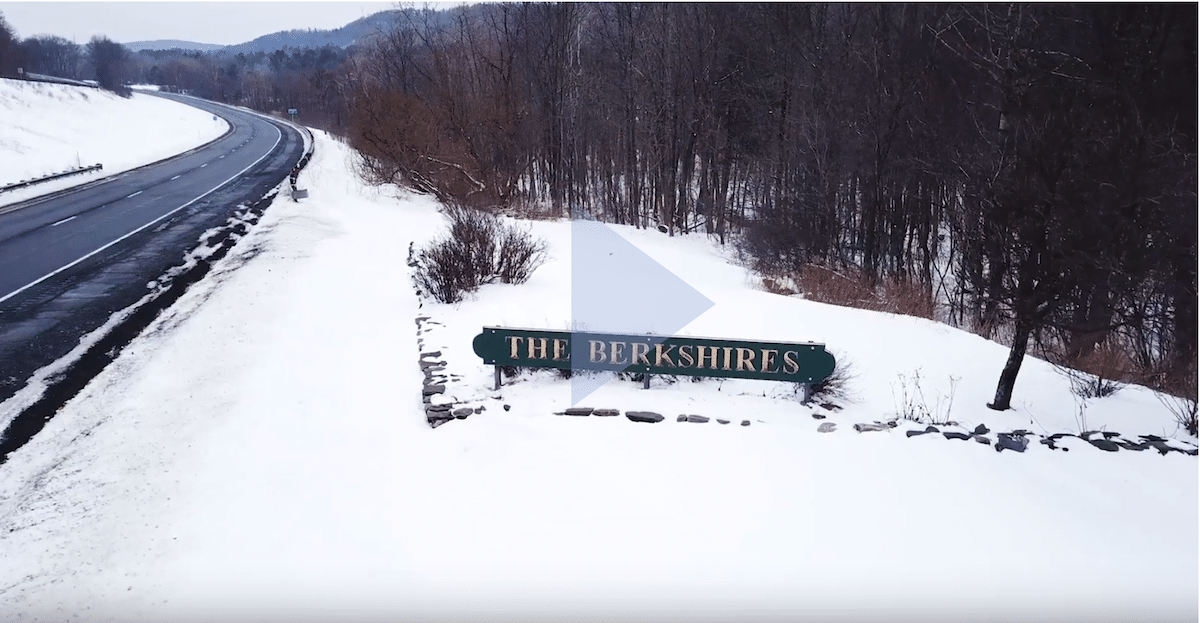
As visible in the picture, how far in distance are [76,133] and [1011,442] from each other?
180 feet

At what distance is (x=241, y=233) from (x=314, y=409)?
1272 cm

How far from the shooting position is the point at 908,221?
24359mm

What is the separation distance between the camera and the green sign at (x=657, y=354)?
754cm

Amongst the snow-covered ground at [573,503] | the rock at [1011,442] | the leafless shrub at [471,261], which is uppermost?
the leafless shrub at [471,261]

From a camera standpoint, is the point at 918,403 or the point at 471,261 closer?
the point at 918,403

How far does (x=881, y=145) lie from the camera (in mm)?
22641

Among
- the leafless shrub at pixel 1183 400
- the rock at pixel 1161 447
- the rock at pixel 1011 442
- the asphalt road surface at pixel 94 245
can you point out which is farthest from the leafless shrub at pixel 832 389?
the asphalt road surface at pixel 94 245

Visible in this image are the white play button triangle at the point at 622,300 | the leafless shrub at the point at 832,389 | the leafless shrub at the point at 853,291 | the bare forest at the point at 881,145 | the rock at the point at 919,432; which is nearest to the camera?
the bare forest at the point at 881,145

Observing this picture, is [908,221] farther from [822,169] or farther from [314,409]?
[314,409]

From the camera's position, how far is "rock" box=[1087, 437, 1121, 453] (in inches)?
270

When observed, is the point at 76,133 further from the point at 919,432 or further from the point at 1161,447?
the point at 1161,447

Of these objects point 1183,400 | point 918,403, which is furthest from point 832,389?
point 1183,400

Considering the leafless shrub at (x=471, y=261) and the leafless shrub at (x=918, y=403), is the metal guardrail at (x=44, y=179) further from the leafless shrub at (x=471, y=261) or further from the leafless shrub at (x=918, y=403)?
the leafless shrub at (x=918, y=403)

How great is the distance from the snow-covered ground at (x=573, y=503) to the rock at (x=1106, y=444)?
0.26 ft
